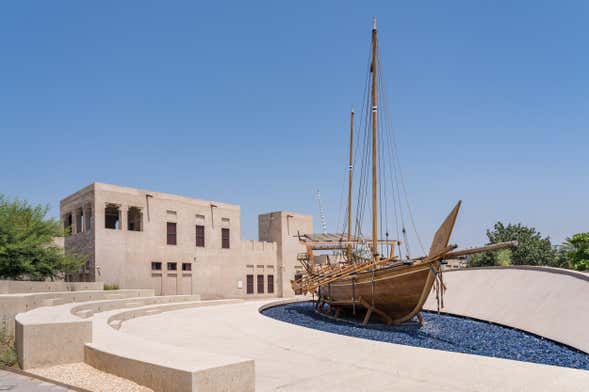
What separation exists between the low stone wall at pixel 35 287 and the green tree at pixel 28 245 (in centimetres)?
193

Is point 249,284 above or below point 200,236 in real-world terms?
below

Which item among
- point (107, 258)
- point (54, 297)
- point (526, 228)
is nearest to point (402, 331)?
point (54, 297)

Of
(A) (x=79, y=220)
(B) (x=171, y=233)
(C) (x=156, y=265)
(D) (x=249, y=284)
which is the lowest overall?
(D) (x=249, y=284)

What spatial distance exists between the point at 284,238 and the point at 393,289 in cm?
2006

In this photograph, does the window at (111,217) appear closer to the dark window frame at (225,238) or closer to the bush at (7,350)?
the dark window frame at (225,238)

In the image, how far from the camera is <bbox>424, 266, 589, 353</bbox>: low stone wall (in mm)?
15492

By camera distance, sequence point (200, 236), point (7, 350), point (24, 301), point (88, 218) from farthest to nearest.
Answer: point (200, 236), point (88, 218), point (24, 301), point (7, 350)

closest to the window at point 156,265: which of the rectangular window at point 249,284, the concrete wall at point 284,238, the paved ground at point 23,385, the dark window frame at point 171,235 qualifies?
the dark window frame at point 171,235

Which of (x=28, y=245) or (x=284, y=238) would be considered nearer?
(x=28, y=245)

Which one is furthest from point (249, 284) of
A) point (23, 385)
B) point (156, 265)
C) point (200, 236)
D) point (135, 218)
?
point (23, 385)

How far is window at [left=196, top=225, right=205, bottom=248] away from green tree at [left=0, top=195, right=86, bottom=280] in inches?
355

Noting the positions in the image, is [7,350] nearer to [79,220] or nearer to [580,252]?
[79,220]

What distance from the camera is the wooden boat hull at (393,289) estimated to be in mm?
17325

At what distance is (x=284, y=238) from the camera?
124 feet
